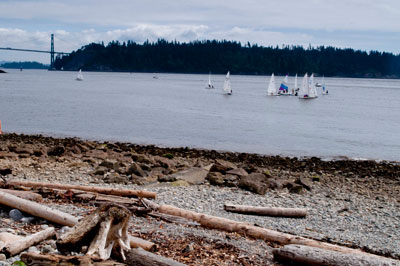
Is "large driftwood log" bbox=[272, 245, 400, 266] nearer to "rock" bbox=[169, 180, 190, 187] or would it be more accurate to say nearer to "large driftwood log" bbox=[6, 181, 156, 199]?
"large driftwood log" bbox=[6, 181, 156, 199]

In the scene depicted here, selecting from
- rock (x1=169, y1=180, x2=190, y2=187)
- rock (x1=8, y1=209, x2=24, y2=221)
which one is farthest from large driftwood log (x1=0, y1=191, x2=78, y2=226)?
rock (x1=169, y1=180, x2=190, y2=187)

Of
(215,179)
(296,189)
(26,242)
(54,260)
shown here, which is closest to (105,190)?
(26,242)

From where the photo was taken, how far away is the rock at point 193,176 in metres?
13.9

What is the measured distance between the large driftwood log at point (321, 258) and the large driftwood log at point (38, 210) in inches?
125

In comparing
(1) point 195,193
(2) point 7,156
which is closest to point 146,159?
(2) point 7,156

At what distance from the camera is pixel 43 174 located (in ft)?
47.3

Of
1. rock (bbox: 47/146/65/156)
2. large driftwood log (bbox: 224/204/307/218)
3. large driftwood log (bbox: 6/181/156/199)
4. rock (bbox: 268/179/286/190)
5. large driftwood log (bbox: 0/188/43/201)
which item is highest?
large driftwood log (bbox: 0/188/43/201)

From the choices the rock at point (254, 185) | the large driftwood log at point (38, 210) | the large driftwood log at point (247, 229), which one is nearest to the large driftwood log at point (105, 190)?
the large driftwood log at point (247, 229)

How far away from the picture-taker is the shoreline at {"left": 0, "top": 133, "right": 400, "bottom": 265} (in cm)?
841

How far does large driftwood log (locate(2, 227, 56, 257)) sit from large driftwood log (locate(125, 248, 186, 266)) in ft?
4.64

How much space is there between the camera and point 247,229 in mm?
8461

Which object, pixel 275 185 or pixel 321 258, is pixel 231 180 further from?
pixel 321 258

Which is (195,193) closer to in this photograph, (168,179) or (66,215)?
(168,179)

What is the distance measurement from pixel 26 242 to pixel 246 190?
747 centimetres
